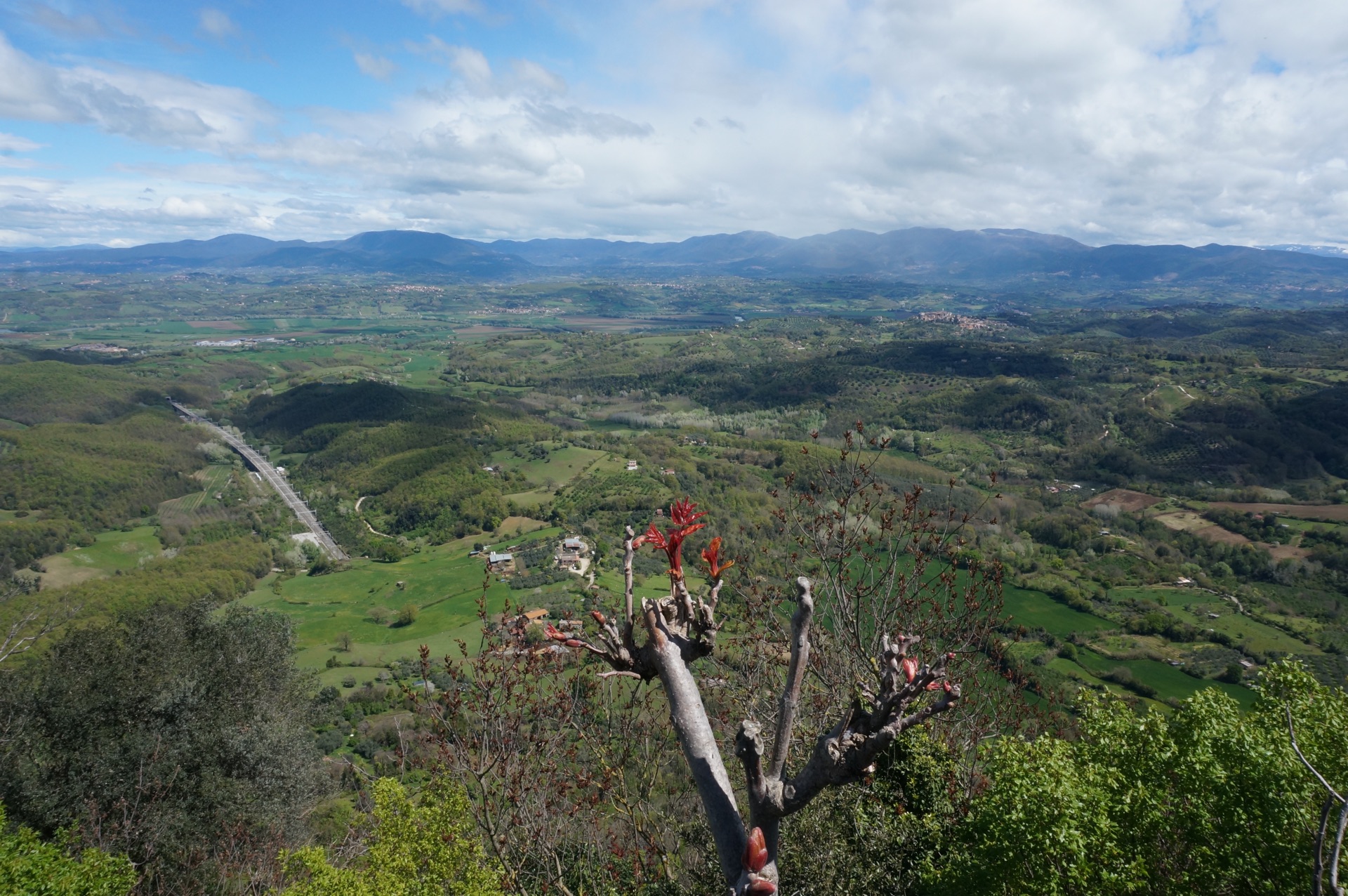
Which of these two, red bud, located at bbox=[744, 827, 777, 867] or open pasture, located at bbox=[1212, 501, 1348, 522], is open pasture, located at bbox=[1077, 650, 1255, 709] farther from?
red bud, located at bbox=[744, 827, 777, 867]

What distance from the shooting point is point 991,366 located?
119688 millimetres

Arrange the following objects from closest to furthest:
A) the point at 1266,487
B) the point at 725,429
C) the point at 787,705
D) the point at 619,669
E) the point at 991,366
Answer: the point at 787,705
the point at 619,669
the point at 1266,487
the point at 725,429
the point at 991,366

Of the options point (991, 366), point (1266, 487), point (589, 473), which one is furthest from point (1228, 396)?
point (589, 473)

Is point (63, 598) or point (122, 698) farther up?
point (122, 698)

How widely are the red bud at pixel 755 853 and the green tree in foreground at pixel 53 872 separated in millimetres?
13641

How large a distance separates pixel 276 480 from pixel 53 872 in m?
79.3

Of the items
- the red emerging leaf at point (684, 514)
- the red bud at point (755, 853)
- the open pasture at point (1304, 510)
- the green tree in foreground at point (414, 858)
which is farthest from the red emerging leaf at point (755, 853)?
the open pasture at point (1304, 510)

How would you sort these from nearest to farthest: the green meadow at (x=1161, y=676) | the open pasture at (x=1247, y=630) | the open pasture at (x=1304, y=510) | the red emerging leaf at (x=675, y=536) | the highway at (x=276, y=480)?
the red emerging leaf at (x=675, y=536) → the green meadow at (x=1161, y=676) → the open pasture at (x=1247, y=630) → the open pasture at (x=1304, y=510) → the highway at (x=276, y=480)

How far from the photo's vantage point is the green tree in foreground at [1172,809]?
707 centimetres

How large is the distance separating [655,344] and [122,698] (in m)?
155

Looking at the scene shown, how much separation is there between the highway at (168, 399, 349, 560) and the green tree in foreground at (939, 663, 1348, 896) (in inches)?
2514

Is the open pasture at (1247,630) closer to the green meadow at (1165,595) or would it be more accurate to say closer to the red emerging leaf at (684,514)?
the green meadow at (1165,595)

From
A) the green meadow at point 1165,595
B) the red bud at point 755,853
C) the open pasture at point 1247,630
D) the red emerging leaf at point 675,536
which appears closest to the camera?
the red bud at point 755,853

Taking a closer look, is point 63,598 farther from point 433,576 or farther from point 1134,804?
point 1134,804
